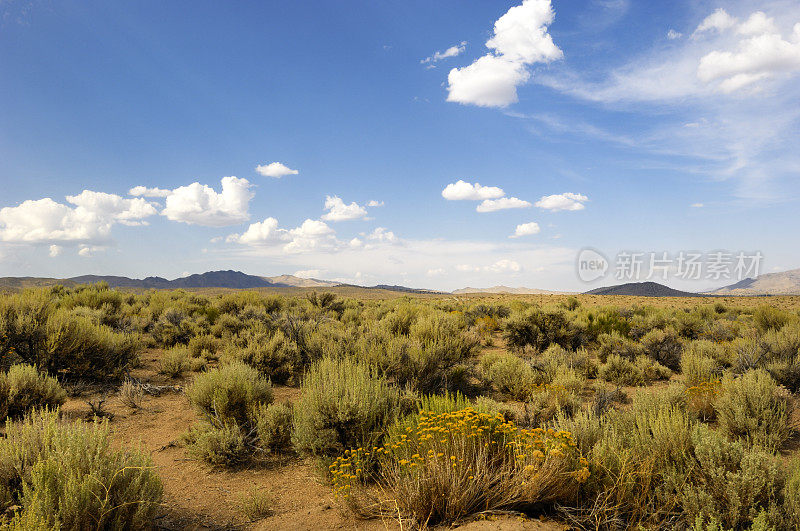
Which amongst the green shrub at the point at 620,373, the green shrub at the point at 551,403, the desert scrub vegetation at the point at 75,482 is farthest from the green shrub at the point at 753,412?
the desert scrub vegetation at the point at 75,482

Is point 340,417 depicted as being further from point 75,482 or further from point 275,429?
point 75,482

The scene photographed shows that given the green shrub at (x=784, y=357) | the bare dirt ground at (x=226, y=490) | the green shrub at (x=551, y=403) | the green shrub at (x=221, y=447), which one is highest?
the green shrub at (x=784, y=357)

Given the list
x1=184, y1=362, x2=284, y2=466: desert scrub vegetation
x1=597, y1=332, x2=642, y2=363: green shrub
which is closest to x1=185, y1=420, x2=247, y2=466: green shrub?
x1=184, y1=362, x2=284, y2=466: desert scrub vegetation

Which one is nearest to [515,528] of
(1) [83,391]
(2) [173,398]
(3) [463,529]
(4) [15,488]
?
(3) [463,529]

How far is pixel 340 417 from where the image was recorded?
5273 mm

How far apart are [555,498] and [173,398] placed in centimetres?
767

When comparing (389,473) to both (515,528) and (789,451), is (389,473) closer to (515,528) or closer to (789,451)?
(515,528)

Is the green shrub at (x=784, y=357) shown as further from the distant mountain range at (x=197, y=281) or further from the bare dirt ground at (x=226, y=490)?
the distant mountain range at (x=197, y=281)

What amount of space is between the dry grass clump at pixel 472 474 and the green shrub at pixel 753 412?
3668 mm

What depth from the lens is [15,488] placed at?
3.57m

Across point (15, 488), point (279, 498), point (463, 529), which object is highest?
point (15, 488)

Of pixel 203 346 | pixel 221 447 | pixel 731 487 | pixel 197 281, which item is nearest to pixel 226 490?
pixel 221 447

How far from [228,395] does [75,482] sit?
10.9 ft

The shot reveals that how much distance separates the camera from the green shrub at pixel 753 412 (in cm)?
570
